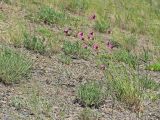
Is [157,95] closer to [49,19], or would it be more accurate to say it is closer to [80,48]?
[80,48]

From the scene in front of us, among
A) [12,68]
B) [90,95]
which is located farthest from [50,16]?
[90,95]

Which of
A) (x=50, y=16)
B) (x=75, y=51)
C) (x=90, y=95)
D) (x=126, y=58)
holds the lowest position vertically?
(x=126, y=58)

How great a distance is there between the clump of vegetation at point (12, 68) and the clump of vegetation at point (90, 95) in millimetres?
937

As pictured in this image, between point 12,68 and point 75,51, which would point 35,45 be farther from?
point 12,68

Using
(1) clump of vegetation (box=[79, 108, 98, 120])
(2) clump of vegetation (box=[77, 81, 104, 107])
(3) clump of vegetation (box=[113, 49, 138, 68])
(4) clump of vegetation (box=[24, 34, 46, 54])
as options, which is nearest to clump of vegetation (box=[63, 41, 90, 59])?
(4) clump of vegetation (box=[24, 34, 46, 54])

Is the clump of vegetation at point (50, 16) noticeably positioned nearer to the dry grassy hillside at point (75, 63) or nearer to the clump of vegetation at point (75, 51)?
the dry grassy hillside at point (75, 63)

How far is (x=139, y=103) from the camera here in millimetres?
6660

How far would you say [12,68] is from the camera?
22.5 feet

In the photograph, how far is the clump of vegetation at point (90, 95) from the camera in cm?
651

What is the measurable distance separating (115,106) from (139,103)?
0.33 meters

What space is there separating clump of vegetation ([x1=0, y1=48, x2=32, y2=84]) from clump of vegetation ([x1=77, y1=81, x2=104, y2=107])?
937 millimetres

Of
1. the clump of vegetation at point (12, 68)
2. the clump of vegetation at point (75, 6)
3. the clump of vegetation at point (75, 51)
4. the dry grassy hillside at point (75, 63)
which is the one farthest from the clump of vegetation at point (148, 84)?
the clump of vegetation at point (75, 6)

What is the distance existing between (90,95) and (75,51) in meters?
2.74

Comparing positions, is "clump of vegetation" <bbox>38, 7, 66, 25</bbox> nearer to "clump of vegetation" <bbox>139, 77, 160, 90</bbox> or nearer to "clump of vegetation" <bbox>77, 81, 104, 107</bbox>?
"clump of vegetation" <bbox>139, 77, 160, 90</bbox>
